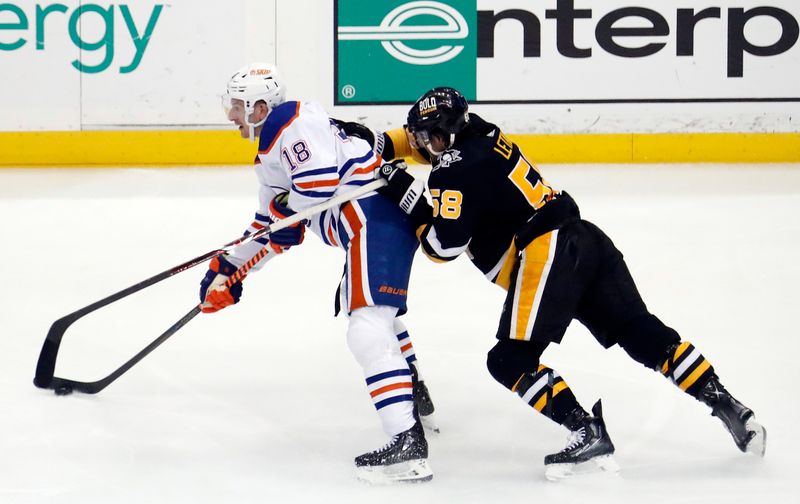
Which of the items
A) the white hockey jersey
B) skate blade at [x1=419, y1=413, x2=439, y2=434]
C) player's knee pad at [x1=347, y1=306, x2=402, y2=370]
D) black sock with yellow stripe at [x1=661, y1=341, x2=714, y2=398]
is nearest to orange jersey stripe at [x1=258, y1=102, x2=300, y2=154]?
the white hockey jersey

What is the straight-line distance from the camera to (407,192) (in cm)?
289

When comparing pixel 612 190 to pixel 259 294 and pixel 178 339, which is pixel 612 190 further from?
pixel 178 339

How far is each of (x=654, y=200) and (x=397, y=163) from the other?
3.47 m

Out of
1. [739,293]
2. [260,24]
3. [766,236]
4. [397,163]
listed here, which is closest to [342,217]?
[397,163]

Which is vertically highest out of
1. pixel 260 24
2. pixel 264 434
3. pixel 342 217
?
pixel 260 24

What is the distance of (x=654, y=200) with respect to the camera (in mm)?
6184

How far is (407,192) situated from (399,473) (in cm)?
67

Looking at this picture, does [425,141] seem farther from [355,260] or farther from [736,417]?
[736,417]

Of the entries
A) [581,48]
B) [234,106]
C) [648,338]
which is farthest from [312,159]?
[581,48]

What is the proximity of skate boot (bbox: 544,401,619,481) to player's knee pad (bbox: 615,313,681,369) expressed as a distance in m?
0.22

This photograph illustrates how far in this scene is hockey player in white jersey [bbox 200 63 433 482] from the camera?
2.83 m

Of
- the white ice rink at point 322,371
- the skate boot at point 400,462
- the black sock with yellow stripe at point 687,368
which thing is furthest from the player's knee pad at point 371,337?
the black sock with yellow stripe at point 687,368

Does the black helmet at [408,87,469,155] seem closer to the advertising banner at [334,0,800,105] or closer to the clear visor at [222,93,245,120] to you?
the clear visor at [222,93,245,120]

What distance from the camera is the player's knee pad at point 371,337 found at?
2.84 m
